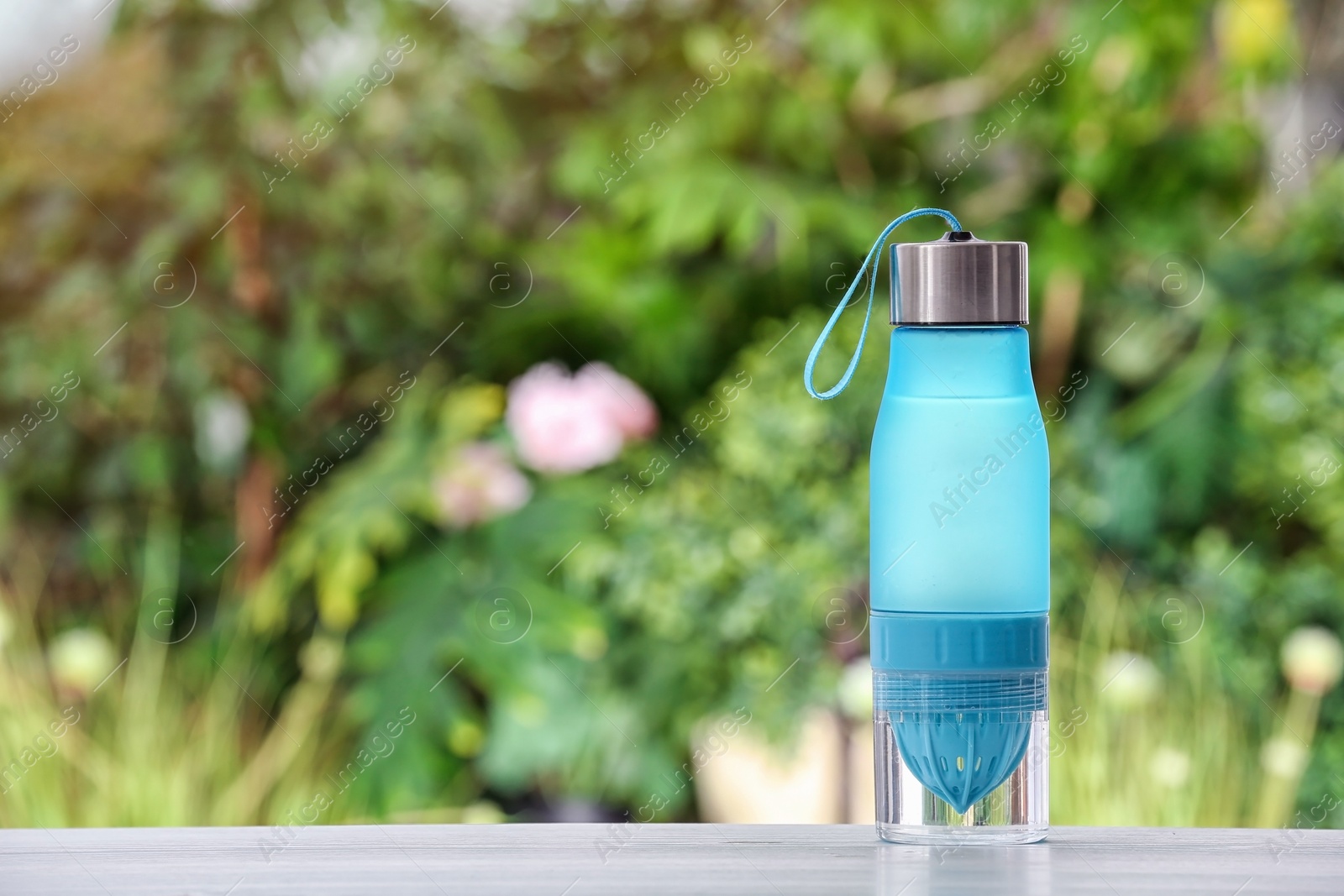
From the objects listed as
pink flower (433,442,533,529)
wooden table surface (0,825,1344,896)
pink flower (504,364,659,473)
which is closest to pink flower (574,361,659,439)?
pink flower (504,364,659,473)

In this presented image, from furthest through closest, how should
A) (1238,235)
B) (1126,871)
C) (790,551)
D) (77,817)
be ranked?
(1238,235) → (77,817) → (790,551) → (1126,871)

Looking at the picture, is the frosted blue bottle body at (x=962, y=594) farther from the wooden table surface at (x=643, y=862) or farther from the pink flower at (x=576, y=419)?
the pink flower at (x=576, y=419)

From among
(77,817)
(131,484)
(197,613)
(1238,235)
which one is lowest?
(77,817)

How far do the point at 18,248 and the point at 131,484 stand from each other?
386 millimetres

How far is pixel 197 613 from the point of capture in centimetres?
199

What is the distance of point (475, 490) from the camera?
73.8 inches

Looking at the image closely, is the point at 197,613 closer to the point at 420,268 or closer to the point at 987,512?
the point at 420,268

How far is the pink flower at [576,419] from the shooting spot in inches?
73.1

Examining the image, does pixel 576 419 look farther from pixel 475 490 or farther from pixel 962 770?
pixel 962 770

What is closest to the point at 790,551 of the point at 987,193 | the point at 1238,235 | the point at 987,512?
the point at 987,193

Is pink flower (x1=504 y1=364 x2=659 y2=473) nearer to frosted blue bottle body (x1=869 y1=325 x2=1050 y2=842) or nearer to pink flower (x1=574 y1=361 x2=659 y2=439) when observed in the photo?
pink flower (x1=574 y1=361 x2=659 y2=439)

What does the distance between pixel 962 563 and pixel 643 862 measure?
0.18m

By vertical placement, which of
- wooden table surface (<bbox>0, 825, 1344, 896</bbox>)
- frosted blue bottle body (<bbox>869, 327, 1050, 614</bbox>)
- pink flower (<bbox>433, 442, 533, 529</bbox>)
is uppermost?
frosted blue bottle body (<bbox>869, 327, 1050, 614</bbox>)

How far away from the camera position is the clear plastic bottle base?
57 centimetres
